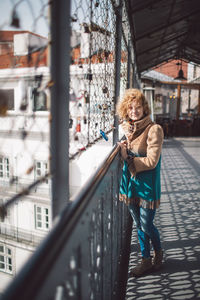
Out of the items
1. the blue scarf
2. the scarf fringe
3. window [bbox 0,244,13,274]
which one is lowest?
window [bbox 0,244,13,274]

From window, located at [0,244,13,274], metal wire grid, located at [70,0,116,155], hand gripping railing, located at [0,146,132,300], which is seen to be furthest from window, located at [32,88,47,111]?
window, located at [0,244,13,274]

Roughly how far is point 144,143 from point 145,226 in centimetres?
68

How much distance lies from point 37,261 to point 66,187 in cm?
34

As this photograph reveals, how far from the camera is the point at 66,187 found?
0.90 m

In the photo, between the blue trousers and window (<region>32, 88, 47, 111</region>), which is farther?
the blue trousers

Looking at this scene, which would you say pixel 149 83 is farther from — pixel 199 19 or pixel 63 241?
pixel 63 241

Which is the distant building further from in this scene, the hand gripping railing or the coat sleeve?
the coat sleeve

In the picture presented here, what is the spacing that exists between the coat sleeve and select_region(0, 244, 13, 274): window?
16421 mm

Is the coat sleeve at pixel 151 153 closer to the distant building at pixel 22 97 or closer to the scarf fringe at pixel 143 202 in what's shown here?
the scarf fringe at pixel 143 202

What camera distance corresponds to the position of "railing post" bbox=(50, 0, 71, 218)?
78 cm

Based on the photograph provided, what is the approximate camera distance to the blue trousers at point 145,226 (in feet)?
6.60

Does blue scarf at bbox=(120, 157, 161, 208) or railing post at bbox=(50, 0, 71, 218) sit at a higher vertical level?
railing post at bbox=(50, 0, 71, 218)

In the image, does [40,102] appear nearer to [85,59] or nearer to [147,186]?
[85,59]

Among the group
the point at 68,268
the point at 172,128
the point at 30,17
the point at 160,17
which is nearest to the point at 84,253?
the point at 68,268
